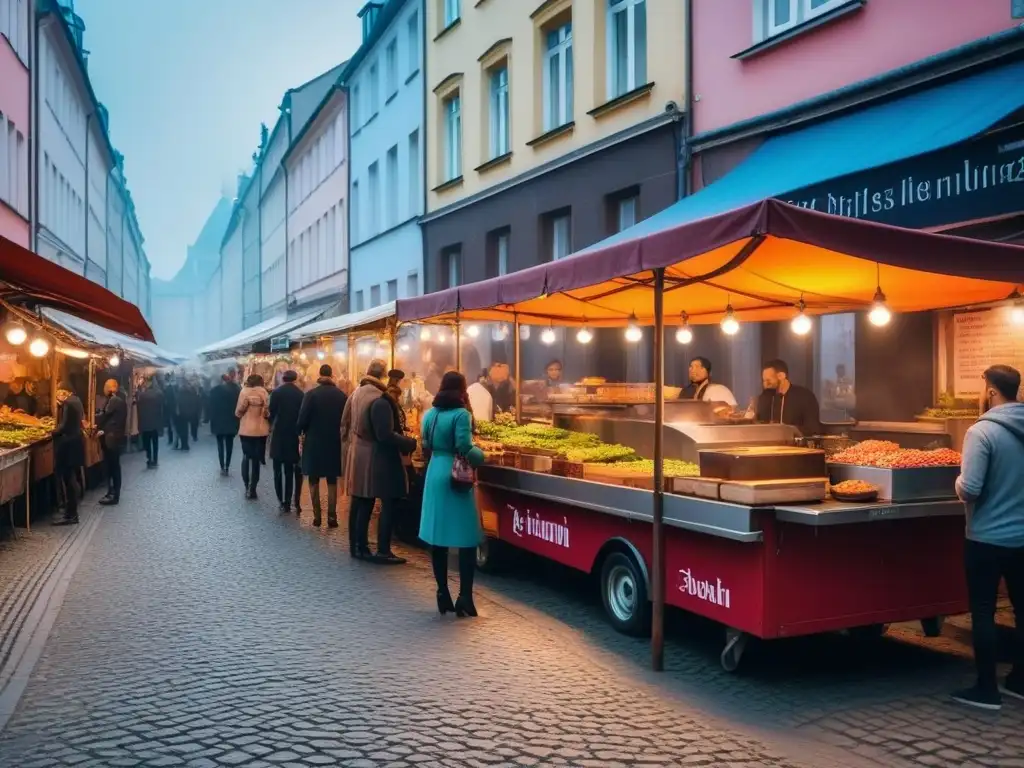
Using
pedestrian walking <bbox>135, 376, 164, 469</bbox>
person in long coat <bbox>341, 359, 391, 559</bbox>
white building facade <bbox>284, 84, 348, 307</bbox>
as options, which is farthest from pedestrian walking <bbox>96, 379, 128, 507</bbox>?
white building facade <bbox>284, 84, 348, 307</bbox>

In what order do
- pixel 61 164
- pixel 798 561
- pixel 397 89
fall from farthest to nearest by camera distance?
pixel 61 164 < pixel 397 89 < pixel 798 561

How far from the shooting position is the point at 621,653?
22.3 feet

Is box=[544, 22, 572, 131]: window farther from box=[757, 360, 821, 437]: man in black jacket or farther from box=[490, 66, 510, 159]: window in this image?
box=[757, 360, 821, 437]: man in black jacket

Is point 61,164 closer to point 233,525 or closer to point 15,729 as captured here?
point 233,525

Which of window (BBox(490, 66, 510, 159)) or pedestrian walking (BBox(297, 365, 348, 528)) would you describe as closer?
pedestrian walking (BBox(297, 365, 348, 528))

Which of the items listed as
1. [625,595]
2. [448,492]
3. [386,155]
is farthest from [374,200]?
[625,595]

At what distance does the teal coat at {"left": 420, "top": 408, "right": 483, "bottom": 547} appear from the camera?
25.5 ft

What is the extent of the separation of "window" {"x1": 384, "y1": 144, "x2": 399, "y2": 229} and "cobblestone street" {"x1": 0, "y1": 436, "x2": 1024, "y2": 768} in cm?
1950

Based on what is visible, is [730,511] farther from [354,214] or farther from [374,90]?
[354,214]

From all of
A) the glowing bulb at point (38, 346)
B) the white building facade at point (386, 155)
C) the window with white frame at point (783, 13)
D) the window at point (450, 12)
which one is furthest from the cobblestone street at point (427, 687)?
the white building facade at point (386, 155)

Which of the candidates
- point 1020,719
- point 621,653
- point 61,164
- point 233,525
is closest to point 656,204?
point 233,525

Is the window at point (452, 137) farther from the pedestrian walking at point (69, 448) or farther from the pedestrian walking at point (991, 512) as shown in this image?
the pedestrian walking at point (991, 512)

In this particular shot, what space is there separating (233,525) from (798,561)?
→ 8570 millimetres

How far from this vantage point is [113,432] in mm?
14312
